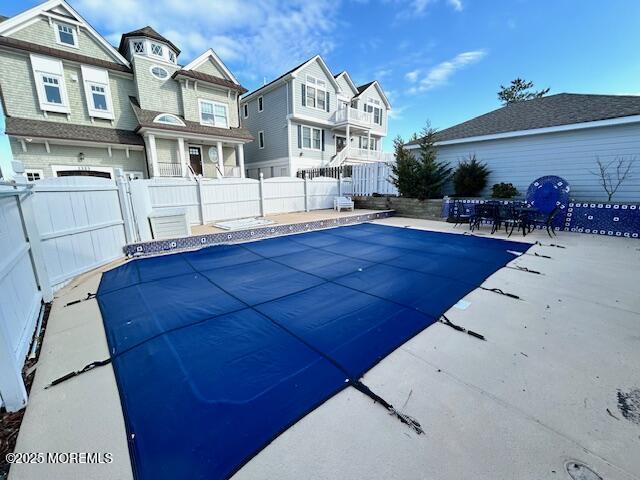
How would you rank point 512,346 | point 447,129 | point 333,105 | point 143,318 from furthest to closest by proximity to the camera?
point 333,105
point 447,129
point 143,318
point 512,346

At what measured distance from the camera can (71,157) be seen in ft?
38.8

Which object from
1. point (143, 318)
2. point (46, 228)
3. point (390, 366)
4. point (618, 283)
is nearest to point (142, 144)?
point (46, 228)

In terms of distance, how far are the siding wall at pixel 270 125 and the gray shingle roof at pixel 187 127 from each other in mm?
2668

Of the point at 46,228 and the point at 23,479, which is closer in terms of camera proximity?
the point at 23,479

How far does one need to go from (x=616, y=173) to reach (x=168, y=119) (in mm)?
17562

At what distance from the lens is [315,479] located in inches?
52.9

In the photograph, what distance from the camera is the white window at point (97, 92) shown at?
39.7 feet

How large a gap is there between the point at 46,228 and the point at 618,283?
8.40 meters

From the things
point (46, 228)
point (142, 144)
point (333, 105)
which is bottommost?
point (46, 228)

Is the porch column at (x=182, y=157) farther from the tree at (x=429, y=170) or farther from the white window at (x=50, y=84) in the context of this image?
the tree at (x=429, y=170)

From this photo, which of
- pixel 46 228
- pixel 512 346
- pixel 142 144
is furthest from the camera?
pixel 142 144

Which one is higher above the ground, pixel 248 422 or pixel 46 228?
pixel 46 228

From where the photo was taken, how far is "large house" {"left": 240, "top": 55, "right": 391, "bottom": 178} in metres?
16.6

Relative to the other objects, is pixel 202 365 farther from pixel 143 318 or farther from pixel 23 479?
pixel 143 318
